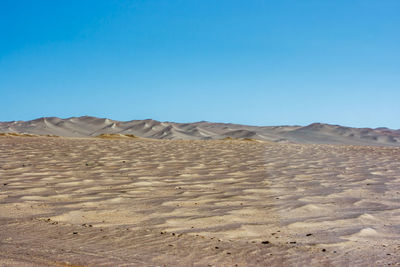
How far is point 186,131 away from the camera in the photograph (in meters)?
37.5

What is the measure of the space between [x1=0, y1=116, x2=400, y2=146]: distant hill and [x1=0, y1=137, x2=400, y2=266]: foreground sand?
89.9 ft

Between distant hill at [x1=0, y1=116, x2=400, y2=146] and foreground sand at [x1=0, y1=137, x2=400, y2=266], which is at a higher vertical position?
distant hill at [x1=0, y1=116, x2=400, y2=146]

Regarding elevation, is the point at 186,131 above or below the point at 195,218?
above

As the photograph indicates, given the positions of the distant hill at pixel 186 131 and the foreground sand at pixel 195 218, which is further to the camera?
the distant hill at pixel 186 131

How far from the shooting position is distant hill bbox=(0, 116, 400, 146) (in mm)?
34000

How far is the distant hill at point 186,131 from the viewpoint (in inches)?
1339

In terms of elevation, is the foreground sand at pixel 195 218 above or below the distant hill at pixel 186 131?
below

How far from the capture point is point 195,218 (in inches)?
129

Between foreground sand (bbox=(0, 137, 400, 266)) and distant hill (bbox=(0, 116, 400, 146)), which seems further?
distant hill (bbox=(0, 116, 400, 146))

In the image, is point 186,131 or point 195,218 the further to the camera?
point 186,131

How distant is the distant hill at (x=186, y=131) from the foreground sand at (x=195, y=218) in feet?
89.9

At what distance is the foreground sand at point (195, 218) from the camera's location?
2.38m

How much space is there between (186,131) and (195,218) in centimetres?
3428

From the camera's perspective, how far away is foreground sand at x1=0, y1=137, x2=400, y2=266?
2381 mm
